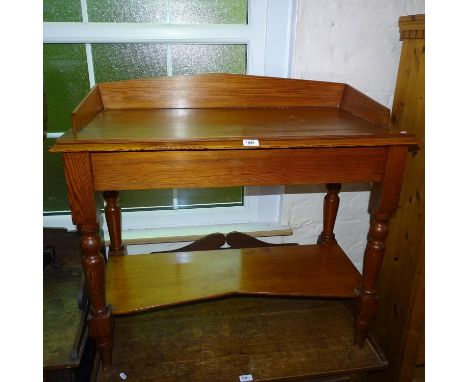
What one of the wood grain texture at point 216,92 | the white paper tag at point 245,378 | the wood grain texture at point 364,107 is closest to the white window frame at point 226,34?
the wood grain texture at point 216,92

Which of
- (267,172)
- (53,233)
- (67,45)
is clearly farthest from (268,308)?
(67,45)

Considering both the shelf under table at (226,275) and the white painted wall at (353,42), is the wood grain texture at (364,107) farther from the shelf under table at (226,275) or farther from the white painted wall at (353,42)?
the shelf under table at (226,275)

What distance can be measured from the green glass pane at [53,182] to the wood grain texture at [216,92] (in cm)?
47

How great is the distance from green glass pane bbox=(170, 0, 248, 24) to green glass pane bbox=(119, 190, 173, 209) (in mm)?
723

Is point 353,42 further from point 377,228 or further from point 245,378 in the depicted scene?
point 245,378

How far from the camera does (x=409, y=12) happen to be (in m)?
1.53

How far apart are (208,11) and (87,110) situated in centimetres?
69

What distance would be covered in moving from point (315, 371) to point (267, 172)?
68 centimetres

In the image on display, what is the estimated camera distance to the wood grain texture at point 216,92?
1322mm

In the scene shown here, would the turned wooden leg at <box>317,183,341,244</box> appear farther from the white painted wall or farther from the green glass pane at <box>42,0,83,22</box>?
the green glass pane at <box>42,0,83,22</box>

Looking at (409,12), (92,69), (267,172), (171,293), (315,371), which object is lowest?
(315,371)

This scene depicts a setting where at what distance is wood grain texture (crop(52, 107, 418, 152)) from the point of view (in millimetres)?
927

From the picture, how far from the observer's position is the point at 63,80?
153cm
